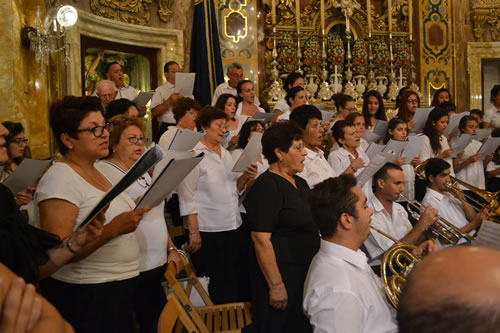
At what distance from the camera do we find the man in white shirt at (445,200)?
179 inches

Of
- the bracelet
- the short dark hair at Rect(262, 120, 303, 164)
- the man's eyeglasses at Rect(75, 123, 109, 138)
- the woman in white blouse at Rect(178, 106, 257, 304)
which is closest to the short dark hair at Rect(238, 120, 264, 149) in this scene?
the woman in white blouse at Rect(178, 106, 257, 304)

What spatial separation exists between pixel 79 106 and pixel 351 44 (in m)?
8.49

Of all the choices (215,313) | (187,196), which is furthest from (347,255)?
(187,196)

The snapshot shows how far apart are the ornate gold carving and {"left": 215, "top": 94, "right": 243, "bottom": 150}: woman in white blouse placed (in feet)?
23.1

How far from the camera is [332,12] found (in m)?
10.2

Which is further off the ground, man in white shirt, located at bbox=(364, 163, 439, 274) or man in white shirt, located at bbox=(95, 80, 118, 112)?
man in white shirt, located at bbox=(95, 80, 118, 112)

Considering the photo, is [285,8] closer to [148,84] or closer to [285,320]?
[148,84]

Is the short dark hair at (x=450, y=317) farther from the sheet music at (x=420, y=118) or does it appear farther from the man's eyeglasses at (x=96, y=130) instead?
the sheet music at (x=420, y=118)

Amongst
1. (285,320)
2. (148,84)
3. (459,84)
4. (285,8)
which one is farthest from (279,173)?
(459,84)

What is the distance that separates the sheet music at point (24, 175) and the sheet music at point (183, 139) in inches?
33.7

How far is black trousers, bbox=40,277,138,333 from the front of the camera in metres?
2.25

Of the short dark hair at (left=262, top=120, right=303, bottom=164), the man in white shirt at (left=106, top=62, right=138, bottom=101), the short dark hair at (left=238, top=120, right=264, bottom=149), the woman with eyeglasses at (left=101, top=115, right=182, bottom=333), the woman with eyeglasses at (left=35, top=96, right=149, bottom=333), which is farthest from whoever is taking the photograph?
the man in white shirt at (left=106, top=62, right=138, bottom=101)

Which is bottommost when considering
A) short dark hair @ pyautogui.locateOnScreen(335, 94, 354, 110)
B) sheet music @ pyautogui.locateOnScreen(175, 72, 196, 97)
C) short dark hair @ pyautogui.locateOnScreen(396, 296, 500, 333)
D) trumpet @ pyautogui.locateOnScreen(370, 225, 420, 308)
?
trumpet @ pyautogui.locateOnScreen(370, 225, 420, 308)

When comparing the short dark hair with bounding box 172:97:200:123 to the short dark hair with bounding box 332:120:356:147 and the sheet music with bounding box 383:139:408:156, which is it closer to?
the short dark hair with bounding box 332:120:356:147
